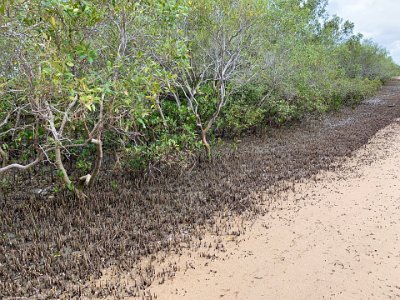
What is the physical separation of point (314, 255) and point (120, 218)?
2843mm

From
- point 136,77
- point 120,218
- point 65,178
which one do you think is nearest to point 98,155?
point 65,178

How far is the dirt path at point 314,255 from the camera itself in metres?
3.75

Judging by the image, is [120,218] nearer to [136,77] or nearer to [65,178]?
[65,178]

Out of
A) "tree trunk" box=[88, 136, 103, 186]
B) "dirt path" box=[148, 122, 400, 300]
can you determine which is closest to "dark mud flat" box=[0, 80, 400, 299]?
"tree trunk" box=[88, 136, 103, 186]

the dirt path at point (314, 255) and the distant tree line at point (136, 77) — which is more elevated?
the distant tree line at point (136, 77)

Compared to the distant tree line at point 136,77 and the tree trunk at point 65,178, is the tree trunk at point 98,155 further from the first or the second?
the tree trunk at point 65,178

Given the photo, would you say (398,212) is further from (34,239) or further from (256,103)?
(256,103)

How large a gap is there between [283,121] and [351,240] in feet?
29.9

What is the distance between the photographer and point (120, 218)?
17.4 ft

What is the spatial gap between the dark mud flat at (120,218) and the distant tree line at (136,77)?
608mm

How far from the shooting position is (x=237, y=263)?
14.0ft

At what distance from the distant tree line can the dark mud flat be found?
2.00ft

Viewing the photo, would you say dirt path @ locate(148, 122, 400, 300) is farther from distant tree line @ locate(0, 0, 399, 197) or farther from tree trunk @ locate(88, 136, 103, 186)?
tree trunk @ locate(88, 136, 103, 186)

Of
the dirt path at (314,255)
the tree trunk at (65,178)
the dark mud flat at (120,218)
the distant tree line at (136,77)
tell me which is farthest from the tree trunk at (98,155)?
the dirt path at (314,255)
